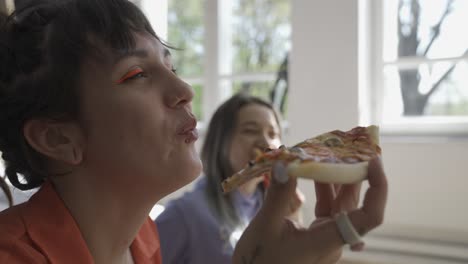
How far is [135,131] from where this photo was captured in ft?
2.72

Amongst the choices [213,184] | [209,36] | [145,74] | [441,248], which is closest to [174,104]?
[145,74]

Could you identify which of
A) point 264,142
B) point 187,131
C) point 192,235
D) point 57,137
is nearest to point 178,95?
point 187,131

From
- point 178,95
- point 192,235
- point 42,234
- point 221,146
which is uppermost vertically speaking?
point 178,95

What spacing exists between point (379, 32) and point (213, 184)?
3.62 ft

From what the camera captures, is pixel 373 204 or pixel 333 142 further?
pixel 333 142

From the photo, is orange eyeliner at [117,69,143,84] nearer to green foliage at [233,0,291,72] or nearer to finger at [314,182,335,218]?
finger at [314,182,335,218]

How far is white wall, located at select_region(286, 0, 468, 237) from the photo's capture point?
194cm

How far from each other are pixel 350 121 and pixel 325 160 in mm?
1512

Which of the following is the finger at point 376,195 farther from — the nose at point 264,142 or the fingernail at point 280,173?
the nose at point 264,142

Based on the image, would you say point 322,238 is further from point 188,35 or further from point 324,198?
point 188,35

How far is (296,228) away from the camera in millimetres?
765

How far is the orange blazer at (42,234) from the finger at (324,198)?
42 cm

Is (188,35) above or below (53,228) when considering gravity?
above

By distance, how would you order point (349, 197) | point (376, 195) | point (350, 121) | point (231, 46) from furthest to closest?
point (231, 46) < point (350, 121) < point (349, 197) < point (376, 195)
